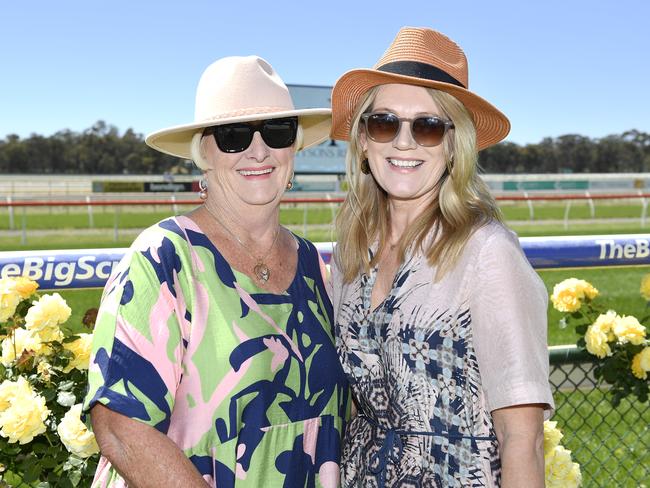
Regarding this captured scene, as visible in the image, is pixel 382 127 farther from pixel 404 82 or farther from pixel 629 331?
pixel 629 331

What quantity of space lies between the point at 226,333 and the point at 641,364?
2346mm

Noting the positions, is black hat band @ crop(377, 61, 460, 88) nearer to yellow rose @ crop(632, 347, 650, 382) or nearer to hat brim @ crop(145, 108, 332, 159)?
hat brim @ crop(145, 108, 332, 159)

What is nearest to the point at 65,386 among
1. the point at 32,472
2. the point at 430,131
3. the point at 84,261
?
the point at 32,472

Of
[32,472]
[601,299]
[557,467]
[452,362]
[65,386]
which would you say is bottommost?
[601,299]

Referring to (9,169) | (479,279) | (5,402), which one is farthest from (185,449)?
(9,169)

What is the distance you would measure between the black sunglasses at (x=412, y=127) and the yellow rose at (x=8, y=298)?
1.40 meters

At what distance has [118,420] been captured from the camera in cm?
167

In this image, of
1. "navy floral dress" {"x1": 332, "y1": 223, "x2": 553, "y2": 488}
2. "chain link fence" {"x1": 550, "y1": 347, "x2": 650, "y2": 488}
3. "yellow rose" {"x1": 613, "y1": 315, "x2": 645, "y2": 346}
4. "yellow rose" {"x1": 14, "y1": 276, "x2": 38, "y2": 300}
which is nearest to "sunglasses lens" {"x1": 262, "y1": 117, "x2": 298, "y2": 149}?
"navy floral dress" {"x1": 332, "y1": 223, "x2": 553, "y2": 488}

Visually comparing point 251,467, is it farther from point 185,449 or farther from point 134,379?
point 134,379

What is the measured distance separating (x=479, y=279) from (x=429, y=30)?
0.78 m

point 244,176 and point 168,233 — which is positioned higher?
point 244,176

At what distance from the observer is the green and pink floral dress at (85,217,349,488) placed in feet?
5.48

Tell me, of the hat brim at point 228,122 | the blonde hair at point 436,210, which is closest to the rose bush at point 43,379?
the hat brim at point 228,122

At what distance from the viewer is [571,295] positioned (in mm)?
3525
